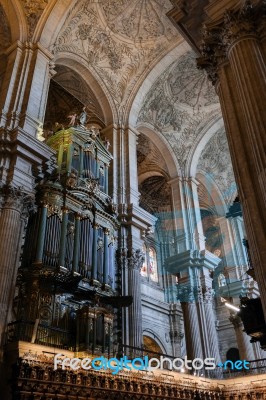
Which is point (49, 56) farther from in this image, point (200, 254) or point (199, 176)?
point (199, 176)

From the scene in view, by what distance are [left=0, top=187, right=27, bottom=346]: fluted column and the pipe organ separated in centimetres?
53

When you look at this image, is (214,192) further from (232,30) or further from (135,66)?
(232,30)

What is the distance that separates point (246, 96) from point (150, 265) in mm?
16253

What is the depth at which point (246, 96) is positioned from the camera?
6438mm

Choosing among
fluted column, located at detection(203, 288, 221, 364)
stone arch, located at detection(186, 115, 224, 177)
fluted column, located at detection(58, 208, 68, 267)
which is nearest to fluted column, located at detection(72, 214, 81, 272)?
fluted column, located at detection(58, 208, 68, 267)

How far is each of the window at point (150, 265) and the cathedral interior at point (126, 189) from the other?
0.79 feet

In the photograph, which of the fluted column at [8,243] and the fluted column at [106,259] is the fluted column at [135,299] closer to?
the fluted column at [106,259]

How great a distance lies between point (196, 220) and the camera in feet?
60.8

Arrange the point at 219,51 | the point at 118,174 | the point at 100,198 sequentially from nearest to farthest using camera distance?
the point at 219,51 → the point at 100,198 → the point at 118,174

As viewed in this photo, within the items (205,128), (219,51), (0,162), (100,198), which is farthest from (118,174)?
(219,51)

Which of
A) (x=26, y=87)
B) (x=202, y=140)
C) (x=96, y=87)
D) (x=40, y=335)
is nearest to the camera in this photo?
(x=40, y=335)

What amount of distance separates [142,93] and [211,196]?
7876 millimetres

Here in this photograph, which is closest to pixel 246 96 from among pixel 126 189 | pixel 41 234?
pixel 41 234

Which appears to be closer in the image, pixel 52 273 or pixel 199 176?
pixel 52 273
